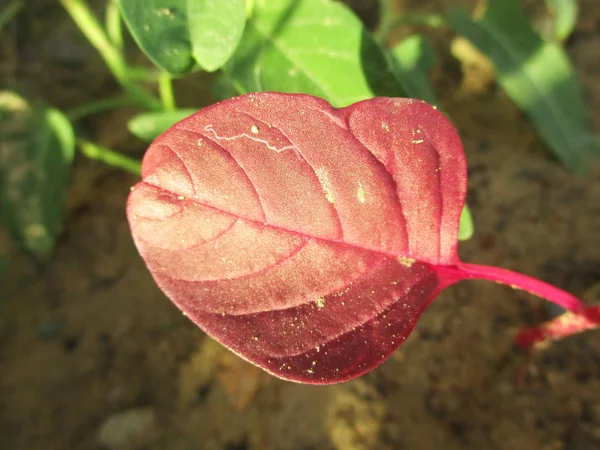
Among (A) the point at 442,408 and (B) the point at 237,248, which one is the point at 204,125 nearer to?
(B) the point at 237,248

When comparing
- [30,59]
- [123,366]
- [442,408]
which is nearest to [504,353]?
[442,408]

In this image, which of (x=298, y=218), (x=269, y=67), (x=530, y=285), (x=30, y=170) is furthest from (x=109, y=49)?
(x=530, y=285)

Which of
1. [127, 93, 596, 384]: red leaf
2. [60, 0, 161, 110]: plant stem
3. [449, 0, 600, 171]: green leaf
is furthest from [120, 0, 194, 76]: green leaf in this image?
[449, 0, 600, 171]: green leaf

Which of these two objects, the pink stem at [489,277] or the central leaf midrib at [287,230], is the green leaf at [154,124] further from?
the pink stem at [489,277]

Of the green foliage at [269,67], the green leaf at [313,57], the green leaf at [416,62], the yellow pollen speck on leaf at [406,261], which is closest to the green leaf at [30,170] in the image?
the green foliage at [269,67]

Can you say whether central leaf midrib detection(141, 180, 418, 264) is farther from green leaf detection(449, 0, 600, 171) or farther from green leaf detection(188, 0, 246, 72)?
green leaf detection(449, 0, 600, 171)
